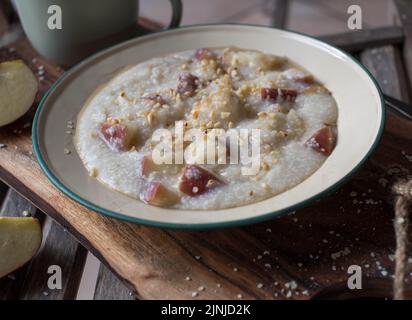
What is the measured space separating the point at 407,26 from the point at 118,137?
1.00 m

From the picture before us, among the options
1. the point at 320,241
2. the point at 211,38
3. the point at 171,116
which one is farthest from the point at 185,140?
the point at 211,38

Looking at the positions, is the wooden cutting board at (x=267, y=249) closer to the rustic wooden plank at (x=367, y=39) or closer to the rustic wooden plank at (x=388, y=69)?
the rustic wooden plank at (x=388, y=69)

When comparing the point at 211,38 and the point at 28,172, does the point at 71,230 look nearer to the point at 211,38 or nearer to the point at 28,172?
the point at 28,172

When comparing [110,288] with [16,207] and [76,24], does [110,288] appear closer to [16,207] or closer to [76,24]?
[16,207]

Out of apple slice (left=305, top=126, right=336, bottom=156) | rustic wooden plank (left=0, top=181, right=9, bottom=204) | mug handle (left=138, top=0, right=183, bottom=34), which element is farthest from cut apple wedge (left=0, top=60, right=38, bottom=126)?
apple slice (left=305, top=126, right=336, bottom=156)

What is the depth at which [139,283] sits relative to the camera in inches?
38.0

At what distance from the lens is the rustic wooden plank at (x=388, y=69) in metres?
1.55

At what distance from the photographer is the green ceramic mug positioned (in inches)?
59.4

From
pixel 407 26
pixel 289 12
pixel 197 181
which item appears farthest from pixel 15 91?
pixel 289 12

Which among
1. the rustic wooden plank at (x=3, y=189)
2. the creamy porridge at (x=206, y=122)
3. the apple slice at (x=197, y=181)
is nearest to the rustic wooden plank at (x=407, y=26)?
the creamy porridge at (x=206, y=122)

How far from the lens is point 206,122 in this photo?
3.91 feet

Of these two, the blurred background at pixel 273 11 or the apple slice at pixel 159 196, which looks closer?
the apple slice at pixel 159 196

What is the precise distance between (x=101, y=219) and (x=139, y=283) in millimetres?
187

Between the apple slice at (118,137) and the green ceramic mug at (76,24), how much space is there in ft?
1.60
